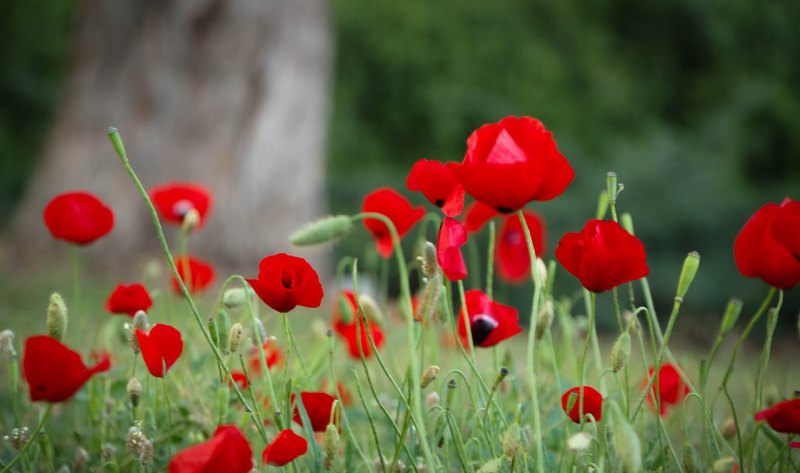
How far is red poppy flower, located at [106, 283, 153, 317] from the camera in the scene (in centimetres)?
133

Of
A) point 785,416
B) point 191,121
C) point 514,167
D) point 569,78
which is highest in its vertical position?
point 569,78

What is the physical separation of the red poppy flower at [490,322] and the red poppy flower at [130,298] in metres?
0.50

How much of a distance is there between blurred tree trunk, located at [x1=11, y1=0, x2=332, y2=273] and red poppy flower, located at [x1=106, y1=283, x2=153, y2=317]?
3.94m

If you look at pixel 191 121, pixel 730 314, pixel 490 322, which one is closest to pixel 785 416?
pixel 730 314

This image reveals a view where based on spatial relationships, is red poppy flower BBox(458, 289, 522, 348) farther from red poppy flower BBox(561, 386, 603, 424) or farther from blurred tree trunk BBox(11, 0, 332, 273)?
blurred tree trunk BBox(11, 0, 332, 273)

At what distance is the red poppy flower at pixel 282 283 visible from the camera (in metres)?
1.03

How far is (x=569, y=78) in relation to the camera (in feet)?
34.2

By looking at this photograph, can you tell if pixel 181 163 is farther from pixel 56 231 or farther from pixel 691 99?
pixel 691 99

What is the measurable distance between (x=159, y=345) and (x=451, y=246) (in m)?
0.38

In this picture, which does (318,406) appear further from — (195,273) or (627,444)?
(195,273)

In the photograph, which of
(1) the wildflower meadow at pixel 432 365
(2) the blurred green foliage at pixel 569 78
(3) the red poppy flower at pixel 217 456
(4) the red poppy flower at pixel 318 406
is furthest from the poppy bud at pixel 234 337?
(2) the blurred green foliage at pixel 569 78

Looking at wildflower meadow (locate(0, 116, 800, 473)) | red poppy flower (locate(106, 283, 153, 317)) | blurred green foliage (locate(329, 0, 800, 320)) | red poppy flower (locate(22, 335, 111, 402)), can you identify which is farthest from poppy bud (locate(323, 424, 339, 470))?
blurred green foliage (locate(329, 0, 800, 320))

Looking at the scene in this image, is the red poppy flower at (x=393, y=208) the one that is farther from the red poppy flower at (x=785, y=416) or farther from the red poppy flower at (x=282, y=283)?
the red poppy flower at (x=785, y=416)

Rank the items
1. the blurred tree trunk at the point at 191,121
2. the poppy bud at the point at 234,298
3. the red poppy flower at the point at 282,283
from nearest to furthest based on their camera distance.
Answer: the red poppy flower at the point at 282,283 < the poppy bud at the point at 234,298 < the blurred tree trunk at the point at 191,121
